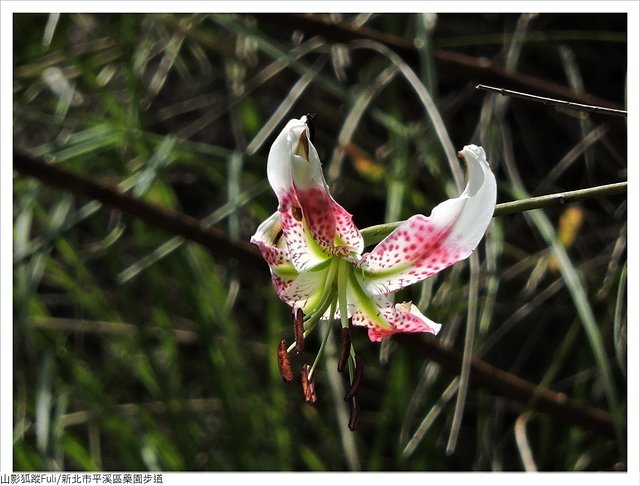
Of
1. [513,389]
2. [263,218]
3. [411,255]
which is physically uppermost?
[263,218]

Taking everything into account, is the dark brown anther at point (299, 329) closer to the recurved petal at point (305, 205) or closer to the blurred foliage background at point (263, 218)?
the recurved petal at point (305, 205)

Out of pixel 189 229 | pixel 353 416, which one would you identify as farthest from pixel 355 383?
pixel 189 229

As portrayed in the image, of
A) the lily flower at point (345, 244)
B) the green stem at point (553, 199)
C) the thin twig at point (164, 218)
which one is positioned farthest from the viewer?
the thin twig at point (164, 218)

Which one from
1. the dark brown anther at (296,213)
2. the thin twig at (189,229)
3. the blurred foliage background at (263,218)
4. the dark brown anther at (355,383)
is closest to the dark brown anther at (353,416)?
the dark brown anther at (355,383)

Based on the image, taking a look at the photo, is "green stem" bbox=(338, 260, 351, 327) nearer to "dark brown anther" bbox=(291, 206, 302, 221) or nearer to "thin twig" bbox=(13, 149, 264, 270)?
"dark brown anther" bbox=(291, 206, 302, 221)

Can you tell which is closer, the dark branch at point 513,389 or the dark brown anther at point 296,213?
the dark brown anther at point 296,213

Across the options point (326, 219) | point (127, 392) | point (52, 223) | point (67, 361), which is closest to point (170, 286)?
point (127, 392)

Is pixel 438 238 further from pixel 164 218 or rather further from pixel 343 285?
pixel 164 218
